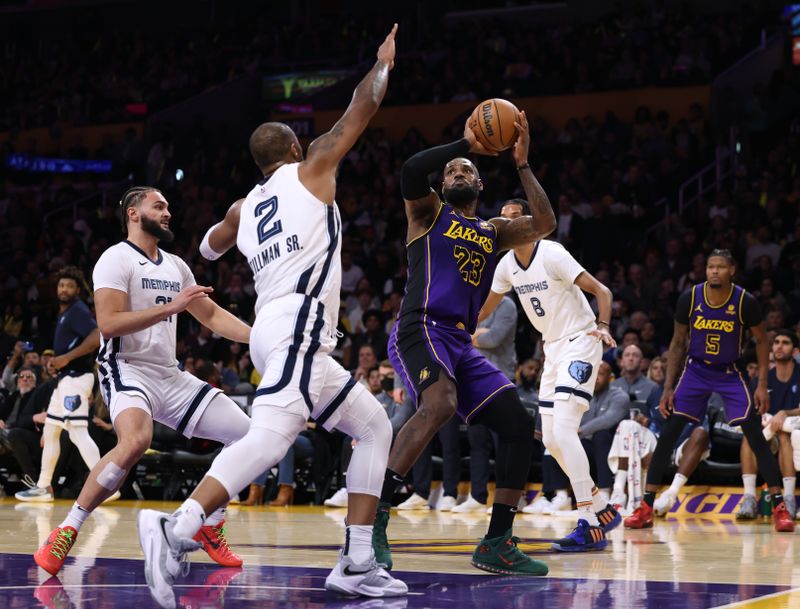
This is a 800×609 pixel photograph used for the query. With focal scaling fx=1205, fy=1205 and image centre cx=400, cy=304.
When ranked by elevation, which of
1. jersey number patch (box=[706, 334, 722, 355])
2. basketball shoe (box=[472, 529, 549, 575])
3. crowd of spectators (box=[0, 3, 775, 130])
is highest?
crowd of spectators (box=[0, 3, 775, 130])

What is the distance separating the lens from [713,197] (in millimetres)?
17594

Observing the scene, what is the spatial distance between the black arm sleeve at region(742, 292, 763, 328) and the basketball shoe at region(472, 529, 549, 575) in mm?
4275

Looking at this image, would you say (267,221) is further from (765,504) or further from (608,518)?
(765,504)

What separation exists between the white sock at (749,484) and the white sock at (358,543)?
6115 millimetres

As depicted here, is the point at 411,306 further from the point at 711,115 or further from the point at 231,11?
the point at 231,11

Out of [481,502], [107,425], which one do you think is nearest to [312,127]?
[107,425]

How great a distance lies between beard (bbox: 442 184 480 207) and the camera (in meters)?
6.59

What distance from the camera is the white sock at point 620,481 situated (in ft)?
36.0

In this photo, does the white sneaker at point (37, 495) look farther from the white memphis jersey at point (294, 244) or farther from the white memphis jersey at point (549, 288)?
the white memphis jersey at point (294, 244)

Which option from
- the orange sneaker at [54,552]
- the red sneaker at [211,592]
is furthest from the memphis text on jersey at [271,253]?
the orange sneaker at [54,552]

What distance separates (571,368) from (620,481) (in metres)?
2.97

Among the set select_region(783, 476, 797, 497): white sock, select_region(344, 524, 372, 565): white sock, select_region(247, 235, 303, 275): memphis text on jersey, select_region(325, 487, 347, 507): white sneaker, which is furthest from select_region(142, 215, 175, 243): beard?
select_region(783, 476, 797, 497): white sock

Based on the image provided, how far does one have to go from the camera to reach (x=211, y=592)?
529cm

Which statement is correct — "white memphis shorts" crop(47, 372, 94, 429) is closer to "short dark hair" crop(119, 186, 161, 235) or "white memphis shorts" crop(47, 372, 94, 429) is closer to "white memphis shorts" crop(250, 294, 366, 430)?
"short dark hair" crop(119, 186, 161, 235)
